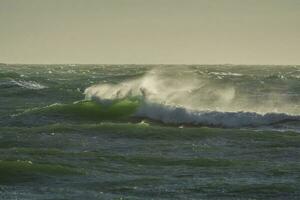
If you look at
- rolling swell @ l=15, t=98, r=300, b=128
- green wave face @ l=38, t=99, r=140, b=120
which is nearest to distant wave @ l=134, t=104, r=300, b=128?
rolling swell @ l=15, t=98, r=300, b=128

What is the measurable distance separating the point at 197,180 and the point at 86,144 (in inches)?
223

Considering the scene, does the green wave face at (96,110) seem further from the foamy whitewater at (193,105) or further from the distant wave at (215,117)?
the distant wave at (215,117)

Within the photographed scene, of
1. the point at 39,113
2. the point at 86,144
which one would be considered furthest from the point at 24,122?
the point at 86,144

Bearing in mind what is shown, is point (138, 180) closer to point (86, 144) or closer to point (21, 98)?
point (86, 144)

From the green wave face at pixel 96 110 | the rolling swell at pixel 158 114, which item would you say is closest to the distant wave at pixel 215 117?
the rolling swell at pixel 158 114

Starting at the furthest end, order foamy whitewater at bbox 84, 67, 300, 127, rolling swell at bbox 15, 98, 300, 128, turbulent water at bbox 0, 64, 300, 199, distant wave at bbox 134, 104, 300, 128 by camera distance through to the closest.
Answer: foamy whitewater at bbox 84, 67, 300, 127
rolling swell at bbox 15, 98, 300, 128
distant wave at bbox 134, 104, 300, 128
turbulent water at bbox 0, 64, 300, 199

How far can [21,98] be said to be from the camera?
139 feet

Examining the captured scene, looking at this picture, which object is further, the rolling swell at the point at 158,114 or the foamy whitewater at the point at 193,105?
the foamy whitewater at the point at 193,105

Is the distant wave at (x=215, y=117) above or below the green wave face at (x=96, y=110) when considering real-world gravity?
above

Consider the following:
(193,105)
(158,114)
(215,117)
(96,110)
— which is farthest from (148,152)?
(193,105)

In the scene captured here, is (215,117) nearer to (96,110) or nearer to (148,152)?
(96,110)

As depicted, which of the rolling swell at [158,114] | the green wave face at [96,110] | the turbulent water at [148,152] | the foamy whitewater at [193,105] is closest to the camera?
the turbulent water at [148,152]

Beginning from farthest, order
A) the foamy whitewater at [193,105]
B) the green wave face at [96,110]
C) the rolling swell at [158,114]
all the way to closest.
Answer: the green wave face at [96,110] < the foamy whitewater at [193,105] < the rolling swell at [158,114]

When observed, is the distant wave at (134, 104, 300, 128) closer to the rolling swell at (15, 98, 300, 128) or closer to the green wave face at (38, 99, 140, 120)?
the rolling swell at (15, 98, 300, 128)
